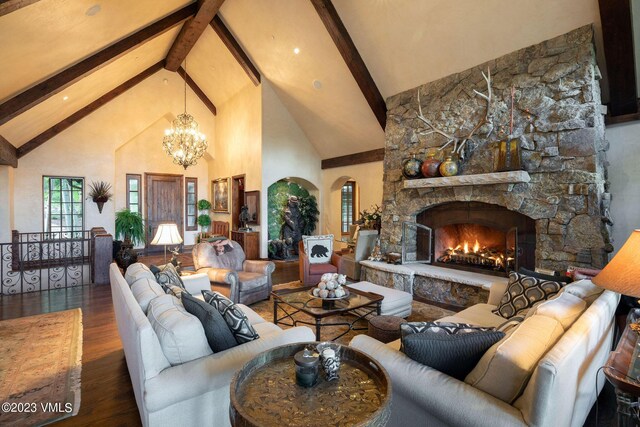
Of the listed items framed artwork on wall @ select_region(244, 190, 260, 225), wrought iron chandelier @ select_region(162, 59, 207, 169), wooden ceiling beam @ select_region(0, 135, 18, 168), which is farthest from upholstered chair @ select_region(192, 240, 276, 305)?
wooden ceiling beam @ select_region(0, 135, 18, 168)

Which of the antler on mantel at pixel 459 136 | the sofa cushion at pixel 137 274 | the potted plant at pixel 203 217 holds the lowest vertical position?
the sofa cushion at pixel 137 274

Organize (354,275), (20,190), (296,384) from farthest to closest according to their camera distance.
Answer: (20,190) < (354,275) < (296,384)

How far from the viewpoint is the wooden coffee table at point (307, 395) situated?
123 cm

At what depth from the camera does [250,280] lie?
4.28 metres

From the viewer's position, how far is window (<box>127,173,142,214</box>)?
29.9 feet

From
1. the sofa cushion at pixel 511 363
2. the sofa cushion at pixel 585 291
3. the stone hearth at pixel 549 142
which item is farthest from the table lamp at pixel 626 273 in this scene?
the stone hearth at pixel 549 142

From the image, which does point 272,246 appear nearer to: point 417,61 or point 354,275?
point 354,275

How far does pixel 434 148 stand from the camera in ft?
15.7

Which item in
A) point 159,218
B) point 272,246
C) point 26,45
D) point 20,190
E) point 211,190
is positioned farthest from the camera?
point 211,190

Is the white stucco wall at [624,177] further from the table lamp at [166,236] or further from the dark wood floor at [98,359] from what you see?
the table lamp at [166,236]

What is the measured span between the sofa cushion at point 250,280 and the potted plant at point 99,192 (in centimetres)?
587

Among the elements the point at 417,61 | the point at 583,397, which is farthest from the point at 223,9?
the point at 583,397

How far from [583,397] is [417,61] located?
4.46m

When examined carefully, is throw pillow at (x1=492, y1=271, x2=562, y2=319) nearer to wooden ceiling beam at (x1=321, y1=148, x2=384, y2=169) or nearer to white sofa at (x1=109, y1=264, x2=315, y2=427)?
white sofa at (x1=109, y1=264, x2=315, y2=427)
